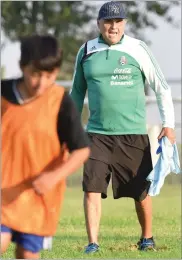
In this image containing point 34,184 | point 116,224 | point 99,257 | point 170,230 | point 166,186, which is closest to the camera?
point 34,184

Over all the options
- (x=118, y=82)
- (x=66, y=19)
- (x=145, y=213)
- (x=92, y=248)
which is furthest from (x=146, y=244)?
(x=66, y=19)

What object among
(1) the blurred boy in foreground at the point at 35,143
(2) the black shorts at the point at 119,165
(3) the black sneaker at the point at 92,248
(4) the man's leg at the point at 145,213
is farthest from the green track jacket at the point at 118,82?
(1) the blurred boy in foreground at the point at 35,143

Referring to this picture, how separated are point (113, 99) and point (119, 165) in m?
0.66

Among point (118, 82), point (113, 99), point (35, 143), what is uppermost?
point (35, 143)

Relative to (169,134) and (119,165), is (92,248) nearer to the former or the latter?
(119,165)

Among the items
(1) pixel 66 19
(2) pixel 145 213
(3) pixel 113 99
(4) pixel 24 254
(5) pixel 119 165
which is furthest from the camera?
(1) pixel 66 19

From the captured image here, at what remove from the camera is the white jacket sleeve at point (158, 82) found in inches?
359

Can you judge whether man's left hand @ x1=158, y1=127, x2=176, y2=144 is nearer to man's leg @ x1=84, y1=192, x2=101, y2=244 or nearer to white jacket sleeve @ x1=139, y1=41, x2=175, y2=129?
white jacket sleeve @ x1=139, y1=41, x2=175, y2=129

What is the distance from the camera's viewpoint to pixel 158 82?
9203 millimetres

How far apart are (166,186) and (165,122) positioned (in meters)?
11.3

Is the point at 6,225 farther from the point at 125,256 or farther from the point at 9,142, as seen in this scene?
the point at 125,256

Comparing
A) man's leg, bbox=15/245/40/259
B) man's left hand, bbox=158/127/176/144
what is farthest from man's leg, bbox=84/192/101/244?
man's leg, bbox=15/245/40/259

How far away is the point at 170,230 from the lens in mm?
11711

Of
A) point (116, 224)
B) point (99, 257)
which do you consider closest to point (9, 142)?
point (99, 257)
